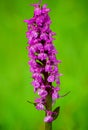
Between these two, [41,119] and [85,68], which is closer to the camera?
[41,119]

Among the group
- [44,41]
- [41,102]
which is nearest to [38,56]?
[44,41]

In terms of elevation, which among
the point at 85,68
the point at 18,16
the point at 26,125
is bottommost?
the point at 26,125

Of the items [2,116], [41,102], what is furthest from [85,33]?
[41,102]

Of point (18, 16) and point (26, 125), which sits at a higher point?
point (18, 16)

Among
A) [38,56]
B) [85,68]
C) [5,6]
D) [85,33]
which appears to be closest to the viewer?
[38,56]

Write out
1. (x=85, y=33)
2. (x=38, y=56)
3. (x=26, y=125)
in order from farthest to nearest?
1. (x=85, y=33)
2. (x=26, y=125)
3. (x=38, y=56)

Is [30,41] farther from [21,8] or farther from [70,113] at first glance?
[21,8]

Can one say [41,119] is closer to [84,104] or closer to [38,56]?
[84,104]
